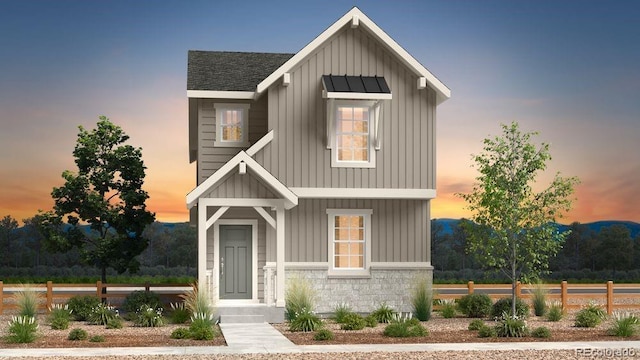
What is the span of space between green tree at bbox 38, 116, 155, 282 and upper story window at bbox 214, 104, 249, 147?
13.5ft

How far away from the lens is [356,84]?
87.7ft

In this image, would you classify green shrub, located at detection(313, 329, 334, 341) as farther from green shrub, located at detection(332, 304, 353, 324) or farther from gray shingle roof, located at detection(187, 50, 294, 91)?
gray shingle roof, located at detection(187, 50, 294, 91)

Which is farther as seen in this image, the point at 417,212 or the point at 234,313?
the point at 417,212

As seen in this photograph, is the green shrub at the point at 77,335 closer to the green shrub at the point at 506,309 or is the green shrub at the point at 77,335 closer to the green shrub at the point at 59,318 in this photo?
the green shrub at the point at 59,318

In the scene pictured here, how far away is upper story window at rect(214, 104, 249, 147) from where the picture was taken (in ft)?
93.9

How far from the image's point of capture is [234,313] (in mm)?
25453

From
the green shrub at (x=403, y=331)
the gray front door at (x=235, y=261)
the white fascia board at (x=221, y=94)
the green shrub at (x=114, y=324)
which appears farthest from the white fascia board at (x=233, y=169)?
the green shrub at (x=403, y=331)

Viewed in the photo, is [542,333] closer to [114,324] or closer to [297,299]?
[297,299]

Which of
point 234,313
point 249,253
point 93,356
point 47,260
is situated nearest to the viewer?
point 93,356

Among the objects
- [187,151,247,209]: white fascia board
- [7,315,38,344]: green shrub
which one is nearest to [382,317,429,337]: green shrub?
[187,151,247,209]: white fascia board

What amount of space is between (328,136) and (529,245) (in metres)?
6.55

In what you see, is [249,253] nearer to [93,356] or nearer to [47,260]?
[93,356]

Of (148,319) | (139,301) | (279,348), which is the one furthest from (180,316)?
(279,348)

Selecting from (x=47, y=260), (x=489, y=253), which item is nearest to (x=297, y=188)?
(x=489, y=253)
